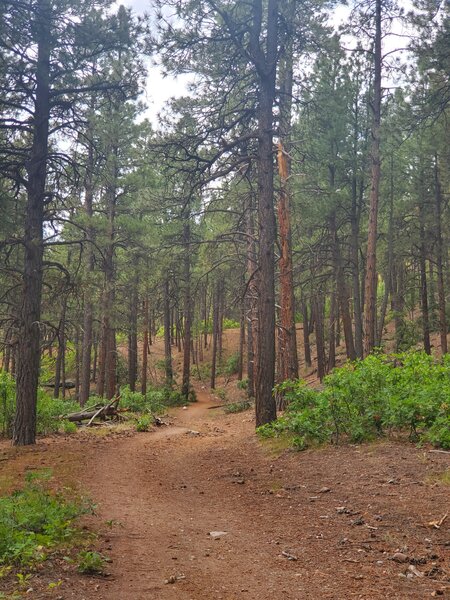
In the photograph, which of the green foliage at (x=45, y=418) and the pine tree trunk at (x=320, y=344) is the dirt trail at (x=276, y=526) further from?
the pine tree trunk at (x=320, y=344)

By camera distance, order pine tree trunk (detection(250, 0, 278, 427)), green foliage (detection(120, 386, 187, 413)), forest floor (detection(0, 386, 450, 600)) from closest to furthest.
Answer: forest floor (detection(0, 386, 450, 600)) < pine tree trunk (detection(250, 0, 278, 427)) < green foliage (detection(120, 386, 187, 413))

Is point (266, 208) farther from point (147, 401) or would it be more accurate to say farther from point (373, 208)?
point (147, 401)

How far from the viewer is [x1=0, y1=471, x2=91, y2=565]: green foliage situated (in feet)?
12.2

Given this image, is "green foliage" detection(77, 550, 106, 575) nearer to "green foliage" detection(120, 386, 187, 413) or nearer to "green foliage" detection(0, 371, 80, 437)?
"green foliage" detection(0, 371, 80, 437)

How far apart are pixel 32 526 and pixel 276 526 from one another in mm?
2463

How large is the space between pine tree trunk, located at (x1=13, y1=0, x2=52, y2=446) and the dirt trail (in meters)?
2.43

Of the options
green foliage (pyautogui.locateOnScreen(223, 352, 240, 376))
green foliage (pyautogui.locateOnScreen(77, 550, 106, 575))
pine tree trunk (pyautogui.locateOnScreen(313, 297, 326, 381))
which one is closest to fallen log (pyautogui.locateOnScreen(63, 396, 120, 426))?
pine tree trunk (pyautogui.locateOnScreen(313, 297, 326, 381))

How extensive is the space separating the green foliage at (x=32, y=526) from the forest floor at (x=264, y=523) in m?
0.21

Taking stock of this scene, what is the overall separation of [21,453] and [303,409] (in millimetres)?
5423

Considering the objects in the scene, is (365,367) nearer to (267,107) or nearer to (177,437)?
(267,107)

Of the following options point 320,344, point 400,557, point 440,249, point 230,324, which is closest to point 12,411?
point 400,557

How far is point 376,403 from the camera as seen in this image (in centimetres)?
816

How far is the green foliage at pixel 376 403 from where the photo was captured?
24.2ft

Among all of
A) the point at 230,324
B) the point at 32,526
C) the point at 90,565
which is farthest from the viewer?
the point at 230,324
